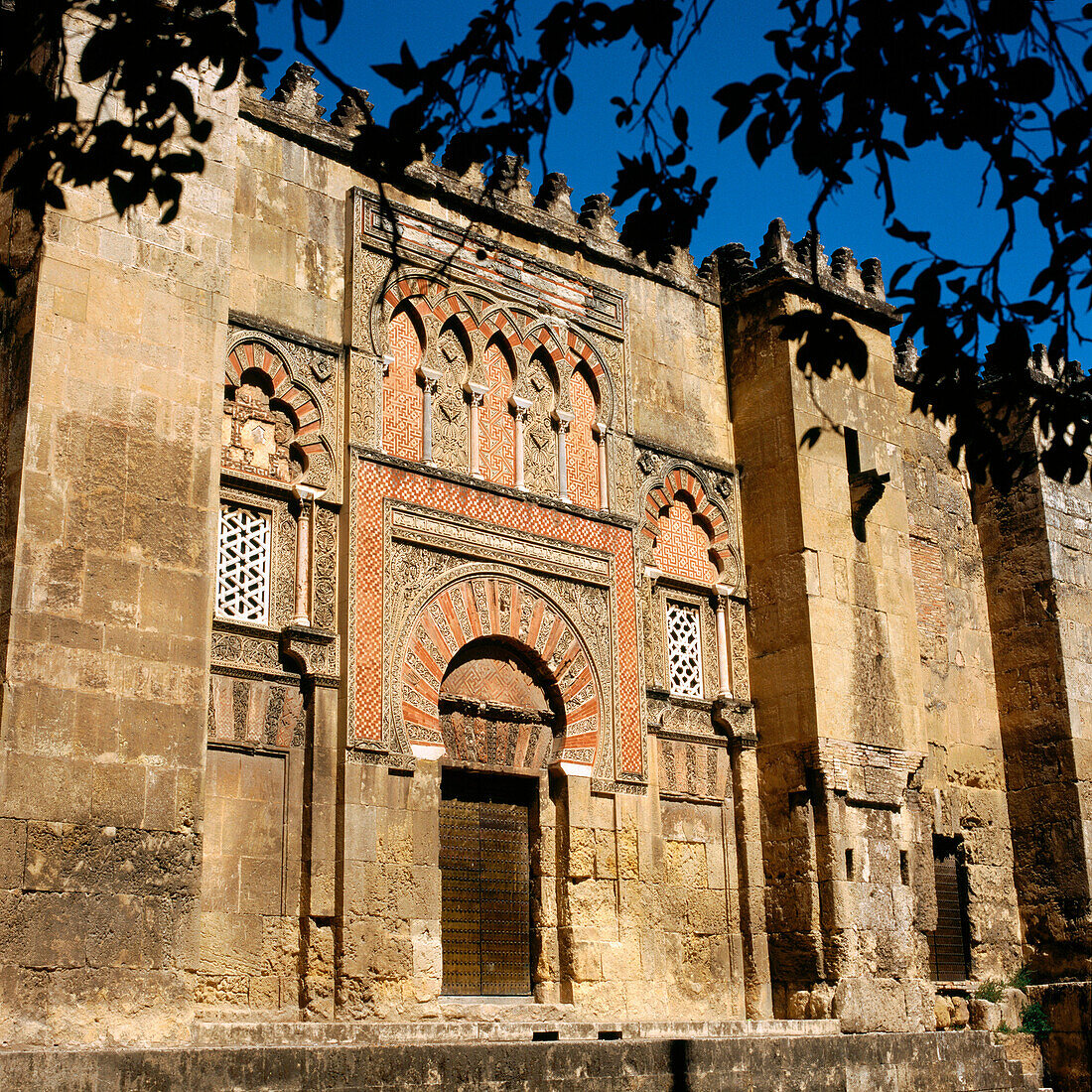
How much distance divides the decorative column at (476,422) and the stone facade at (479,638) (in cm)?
2

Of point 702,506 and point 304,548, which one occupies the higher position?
point 702,506

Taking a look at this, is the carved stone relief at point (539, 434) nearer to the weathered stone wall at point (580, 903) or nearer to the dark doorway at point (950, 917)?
the weathered stone wall at point (580, 903)

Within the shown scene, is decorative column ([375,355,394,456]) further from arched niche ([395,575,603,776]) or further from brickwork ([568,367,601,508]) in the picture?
brickwork ([568,367,601,508])

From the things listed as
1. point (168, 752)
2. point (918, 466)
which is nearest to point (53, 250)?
point (168, 752)

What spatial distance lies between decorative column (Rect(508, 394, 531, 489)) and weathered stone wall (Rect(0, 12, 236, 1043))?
108 inches

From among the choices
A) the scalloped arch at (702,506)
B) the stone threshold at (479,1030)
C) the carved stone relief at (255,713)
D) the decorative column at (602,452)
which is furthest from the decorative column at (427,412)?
the stone threshold at (479,1030)

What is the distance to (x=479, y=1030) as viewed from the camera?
26.6ft

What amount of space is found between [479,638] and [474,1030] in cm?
251

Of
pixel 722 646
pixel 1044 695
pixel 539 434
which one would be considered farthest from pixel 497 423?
pixel 1044 695

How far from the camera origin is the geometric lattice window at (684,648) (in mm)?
10734

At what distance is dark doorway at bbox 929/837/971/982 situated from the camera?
11.7m

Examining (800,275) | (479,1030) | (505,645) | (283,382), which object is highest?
(800,275)

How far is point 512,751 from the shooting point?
9.56 metres

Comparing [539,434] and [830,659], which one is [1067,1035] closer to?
[830,659]
